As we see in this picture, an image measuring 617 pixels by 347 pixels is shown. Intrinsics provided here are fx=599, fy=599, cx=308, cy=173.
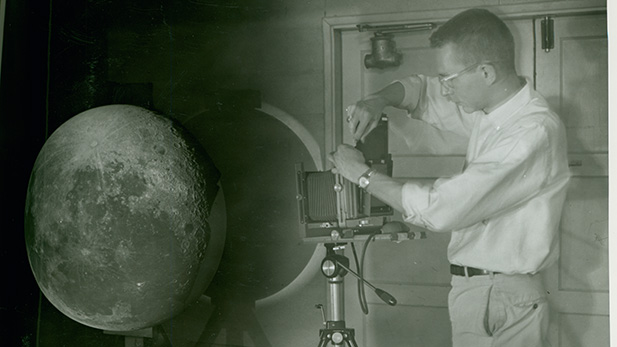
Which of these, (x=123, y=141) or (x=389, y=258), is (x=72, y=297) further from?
(x=389, y=258)

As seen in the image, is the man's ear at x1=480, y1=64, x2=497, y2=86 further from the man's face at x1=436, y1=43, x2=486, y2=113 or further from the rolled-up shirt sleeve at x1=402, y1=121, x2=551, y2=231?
the rolled-up shirt sleeve at x1=402, y1=121, x2=551, y2=231

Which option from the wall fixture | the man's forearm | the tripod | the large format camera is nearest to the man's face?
the wall fixture

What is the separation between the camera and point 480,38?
2072 mm

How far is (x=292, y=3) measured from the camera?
7.89 ft

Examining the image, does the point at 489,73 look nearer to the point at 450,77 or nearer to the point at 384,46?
the point at 450,77

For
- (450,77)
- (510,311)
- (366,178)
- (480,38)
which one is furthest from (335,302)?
(480,38)

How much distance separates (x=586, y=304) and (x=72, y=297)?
1.98m

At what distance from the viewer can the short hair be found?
2.05 m

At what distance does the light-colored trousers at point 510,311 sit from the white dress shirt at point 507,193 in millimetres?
48

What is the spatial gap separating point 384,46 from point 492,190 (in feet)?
2.19

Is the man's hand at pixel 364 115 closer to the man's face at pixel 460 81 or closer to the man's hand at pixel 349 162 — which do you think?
the man's hand at pixel 349 162

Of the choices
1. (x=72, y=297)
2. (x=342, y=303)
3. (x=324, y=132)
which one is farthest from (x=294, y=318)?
(x=72, y=297)

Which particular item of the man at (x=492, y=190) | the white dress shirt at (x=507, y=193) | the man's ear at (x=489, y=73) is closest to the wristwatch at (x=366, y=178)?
the man at (x=492, y=190)

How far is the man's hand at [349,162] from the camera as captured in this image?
2.20m
